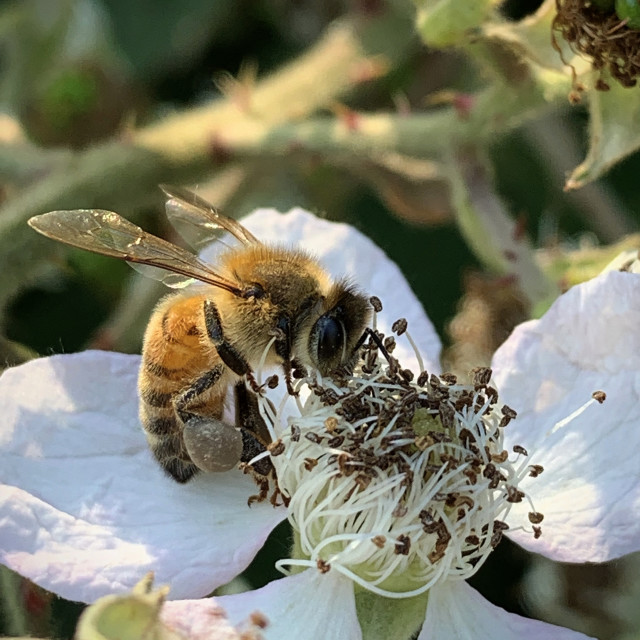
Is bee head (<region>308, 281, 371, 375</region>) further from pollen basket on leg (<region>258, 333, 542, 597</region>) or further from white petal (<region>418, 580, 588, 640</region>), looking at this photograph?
white petal (<region>418, 580, 588, 640</region>)

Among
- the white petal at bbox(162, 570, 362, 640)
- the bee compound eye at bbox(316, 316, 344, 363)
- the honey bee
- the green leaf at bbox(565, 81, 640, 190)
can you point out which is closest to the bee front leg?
the honey bee

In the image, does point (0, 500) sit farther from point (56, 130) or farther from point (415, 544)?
point (56, 130)

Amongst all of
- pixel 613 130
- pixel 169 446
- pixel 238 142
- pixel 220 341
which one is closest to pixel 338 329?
pixel 220 341

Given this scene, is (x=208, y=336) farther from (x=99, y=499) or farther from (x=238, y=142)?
(x=238, y=142)

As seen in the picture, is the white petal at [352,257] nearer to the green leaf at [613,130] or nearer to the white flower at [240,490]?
the white flower at [240,490]

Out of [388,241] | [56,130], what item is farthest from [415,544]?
[56,130]
